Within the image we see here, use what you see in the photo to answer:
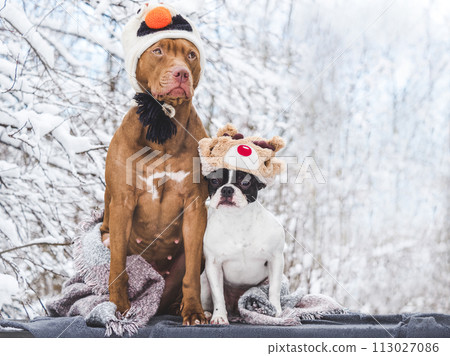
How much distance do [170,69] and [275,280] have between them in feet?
2.24

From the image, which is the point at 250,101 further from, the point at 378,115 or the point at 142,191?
the point at 142,191

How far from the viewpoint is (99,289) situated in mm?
1672

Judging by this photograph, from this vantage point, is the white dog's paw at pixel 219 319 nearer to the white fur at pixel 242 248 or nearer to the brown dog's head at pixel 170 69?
the white fur at pixel 242 248

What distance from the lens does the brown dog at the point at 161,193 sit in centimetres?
161

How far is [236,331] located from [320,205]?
1.65 metres

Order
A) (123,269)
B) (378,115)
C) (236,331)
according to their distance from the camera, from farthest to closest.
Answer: (378,115) < (123,269) < (236,331)

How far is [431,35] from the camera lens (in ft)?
9.48

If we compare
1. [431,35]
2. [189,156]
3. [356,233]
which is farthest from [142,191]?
[431,35]

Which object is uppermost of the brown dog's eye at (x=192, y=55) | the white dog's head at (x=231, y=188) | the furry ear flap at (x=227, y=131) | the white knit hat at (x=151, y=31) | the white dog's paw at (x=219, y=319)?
the white knit hat at (x=151, y=31)

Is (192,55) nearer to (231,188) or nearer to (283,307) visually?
(231,188)

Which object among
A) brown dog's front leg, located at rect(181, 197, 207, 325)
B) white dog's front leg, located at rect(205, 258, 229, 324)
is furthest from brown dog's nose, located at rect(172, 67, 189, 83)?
white dog's front leg, located at rect(205, 258, 229, 324)

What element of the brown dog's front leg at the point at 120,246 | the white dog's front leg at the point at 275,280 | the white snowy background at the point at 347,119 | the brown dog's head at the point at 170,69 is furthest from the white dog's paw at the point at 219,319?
the white snowy background at the point at 347,119

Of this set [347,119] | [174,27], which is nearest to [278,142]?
[174,27]

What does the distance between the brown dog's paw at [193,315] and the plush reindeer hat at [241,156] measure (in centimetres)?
39
